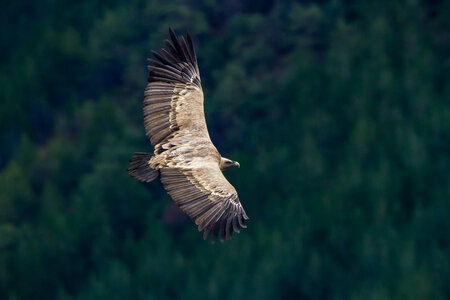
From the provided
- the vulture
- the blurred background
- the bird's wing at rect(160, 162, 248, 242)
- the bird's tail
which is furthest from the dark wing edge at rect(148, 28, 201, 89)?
the blurred background

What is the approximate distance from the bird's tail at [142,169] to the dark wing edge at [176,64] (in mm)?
1671

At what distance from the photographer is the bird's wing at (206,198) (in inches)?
617

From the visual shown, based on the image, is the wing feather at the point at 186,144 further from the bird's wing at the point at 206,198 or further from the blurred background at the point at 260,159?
the blurred background at the point at 260,159

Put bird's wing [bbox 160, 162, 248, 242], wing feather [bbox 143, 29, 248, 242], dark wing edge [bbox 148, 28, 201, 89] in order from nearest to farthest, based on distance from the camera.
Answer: bird's wing [bbox 160, 162, 248, 242]
wing feather [bbox 143, 29, 248, 242]
dark wing edge [bbox 148, 28, 201, 89]

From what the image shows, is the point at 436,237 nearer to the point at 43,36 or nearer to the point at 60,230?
the point at 60,230

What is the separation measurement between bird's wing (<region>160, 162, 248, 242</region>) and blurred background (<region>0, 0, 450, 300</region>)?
37481 millimetres

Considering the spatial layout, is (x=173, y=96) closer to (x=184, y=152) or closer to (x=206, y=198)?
(x=184, y=152)

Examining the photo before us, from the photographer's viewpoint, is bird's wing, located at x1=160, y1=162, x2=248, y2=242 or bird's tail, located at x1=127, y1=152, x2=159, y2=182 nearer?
bird's wing, located at x1=160, y1=162, x2=248, y2=242

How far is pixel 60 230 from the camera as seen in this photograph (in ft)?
213

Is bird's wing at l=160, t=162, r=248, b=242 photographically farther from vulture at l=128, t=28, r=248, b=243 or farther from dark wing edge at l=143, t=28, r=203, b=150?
dark wing edge at l=143, t=28, r=203, b=150

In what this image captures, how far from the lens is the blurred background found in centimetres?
5753

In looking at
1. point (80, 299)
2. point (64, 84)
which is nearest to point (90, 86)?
point (64, 84)

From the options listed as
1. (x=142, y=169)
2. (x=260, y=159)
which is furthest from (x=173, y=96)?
(x=260, y=159)

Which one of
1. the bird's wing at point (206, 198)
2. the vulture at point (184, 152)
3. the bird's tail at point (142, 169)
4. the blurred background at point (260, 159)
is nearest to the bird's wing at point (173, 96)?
the vulture at point (184, 152)
